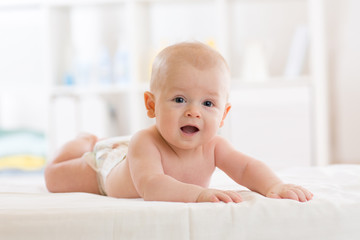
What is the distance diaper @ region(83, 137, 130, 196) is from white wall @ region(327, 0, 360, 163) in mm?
2064

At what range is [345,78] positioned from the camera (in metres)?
3.01

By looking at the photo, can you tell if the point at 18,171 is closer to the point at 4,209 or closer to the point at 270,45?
the point at 270,45

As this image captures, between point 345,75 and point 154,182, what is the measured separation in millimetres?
2367

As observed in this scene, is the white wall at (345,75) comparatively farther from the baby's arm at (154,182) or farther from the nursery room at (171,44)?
the baby's arm at (154,182)

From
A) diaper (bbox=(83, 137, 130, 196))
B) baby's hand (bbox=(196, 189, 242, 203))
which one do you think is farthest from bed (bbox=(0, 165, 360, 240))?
diaper (bbox=(83, 137, 130, 196))

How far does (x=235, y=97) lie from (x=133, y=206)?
193cm

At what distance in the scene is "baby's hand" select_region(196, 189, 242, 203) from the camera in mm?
836

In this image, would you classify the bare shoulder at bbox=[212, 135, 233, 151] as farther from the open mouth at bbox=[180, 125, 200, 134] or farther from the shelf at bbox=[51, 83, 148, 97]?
the shelf at bbox=[51, 83, 148, 97]

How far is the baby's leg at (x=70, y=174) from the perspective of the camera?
4.11ft

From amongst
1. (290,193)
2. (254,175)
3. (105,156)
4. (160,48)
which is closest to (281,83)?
(160,48)

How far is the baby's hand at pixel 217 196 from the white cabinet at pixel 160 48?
1.83m

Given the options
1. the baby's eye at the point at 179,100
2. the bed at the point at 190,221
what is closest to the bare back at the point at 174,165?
the baby's eye at the point at 179,100

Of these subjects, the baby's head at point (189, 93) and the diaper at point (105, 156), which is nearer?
A: the baby's head at point (189, 93)

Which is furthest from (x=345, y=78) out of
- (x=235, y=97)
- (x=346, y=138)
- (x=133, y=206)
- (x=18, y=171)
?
(x=133, y=206)
